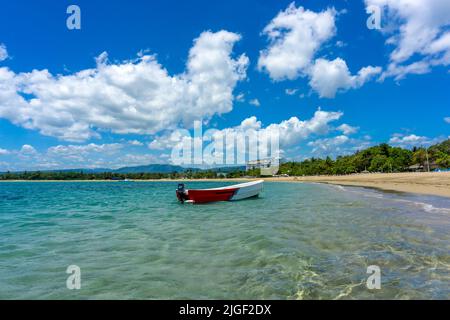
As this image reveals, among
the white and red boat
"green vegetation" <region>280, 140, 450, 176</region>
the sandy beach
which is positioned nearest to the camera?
the white and red boat

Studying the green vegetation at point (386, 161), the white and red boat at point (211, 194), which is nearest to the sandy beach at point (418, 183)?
the white and red boat at point (211, 194)

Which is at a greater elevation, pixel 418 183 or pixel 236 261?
pixel 236 261

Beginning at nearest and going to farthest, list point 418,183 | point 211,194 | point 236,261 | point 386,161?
point 236,261, point 211,194, point 418,183, point 386,161

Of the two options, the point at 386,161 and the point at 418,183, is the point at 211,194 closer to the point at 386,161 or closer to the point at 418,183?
the point at 418,183

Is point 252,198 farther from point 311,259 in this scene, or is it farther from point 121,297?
point 121,297

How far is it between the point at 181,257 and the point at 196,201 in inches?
633

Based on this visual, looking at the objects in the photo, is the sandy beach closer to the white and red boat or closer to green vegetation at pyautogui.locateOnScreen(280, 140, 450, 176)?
the white and red boat

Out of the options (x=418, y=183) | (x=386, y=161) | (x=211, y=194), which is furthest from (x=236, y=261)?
(x=386, y=161)

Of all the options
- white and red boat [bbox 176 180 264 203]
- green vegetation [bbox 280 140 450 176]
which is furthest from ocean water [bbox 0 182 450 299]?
green vegetation [bbox 280 140 450 176]

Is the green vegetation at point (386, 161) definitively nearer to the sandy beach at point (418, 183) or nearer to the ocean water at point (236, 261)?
the sandy beach at point (418, 183)

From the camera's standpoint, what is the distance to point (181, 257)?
24.4ft

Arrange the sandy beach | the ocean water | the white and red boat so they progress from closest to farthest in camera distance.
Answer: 1. the ocean water
2. the white and red boat
3. the sandy beach

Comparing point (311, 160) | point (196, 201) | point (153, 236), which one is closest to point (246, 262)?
point (153, 236)

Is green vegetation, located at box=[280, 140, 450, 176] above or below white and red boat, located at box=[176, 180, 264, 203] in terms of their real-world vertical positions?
above
